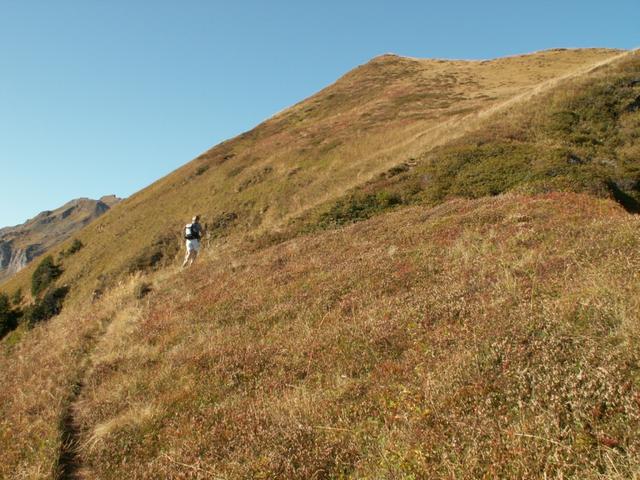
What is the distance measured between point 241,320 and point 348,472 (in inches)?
251

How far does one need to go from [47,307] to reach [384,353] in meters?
40.1

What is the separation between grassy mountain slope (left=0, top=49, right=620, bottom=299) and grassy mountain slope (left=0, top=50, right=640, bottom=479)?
10.5m

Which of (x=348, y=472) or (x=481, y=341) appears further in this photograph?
(x=481, y=341)

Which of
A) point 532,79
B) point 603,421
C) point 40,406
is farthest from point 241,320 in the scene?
point 532,79

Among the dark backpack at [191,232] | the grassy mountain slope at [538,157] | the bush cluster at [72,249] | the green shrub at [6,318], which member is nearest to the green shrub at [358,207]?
the grassy mountain slope at [538,157]

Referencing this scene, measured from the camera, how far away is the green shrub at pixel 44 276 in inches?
1761

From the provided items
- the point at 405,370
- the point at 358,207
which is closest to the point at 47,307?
the point at 358,207

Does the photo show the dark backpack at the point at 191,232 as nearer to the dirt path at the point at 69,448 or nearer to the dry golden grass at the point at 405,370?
the dry golden grass at the point at 405,370

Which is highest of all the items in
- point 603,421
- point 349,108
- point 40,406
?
point 349,108

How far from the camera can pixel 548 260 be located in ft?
28.5

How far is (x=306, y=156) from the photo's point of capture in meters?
42.2

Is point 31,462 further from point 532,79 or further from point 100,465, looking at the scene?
point 532,79

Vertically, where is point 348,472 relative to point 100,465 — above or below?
below

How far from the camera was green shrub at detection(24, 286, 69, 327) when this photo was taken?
37.1 metres
